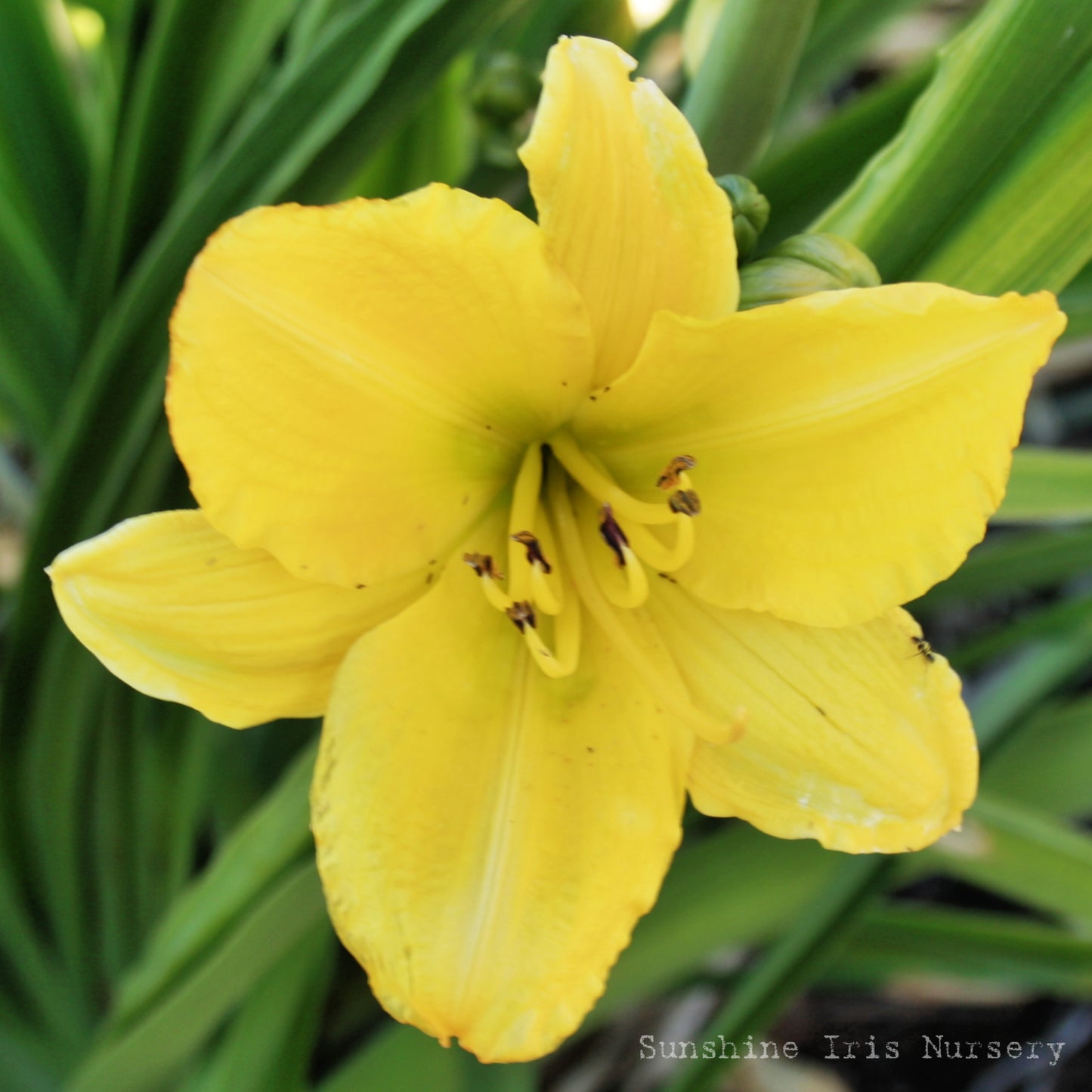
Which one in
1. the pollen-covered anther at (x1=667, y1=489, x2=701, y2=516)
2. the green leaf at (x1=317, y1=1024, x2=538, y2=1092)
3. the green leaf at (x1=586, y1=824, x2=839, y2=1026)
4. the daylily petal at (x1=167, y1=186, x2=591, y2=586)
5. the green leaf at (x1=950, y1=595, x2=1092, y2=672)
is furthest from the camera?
the green leaf at (x1=950, y1=595, x2=1092, y2=672)

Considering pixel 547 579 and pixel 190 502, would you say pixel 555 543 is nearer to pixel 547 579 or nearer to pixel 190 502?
pixel 547 579

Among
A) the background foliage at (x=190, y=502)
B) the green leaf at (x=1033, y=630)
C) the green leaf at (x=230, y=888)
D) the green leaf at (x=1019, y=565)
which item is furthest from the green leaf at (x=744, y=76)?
the green leaf at (x=1033, y=630)

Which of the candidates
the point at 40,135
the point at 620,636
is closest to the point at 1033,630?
the point at 620,636

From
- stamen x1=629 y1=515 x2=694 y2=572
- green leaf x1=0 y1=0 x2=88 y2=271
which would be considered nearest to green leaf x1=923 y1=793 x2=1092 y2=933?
stamen x1=629 y1=515 x2=694 y2=572

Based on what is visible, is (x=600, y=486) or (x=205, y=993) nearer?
(x=600, y=486)

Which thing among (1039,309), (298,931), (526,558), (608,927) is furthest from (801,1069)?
(1039,309)

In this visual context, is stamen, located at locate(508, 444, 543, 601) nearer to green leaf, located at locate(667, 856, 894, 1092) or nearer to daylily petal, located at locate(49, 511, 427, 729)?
daylily petal, located at locate(49, 511, 427, 729)

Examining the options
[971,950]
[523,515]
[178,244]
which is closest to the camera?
[523,515]

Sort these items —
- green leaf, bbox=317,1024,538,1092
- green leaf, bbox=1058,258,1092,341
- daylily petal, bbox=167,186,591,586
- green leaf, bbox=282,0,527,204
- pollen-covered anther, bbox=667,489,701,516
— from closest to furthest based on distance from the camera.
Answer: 1. daylily petal, bbox=167,186,591,586
2. pollen-covered anther, bbox=667,489,701,516
3. green leaf, bbox=282,0,527,204
4. green leaf, bbox=1058,258,1092,341
5. green leaf, bbox=317,1024,538,1092
